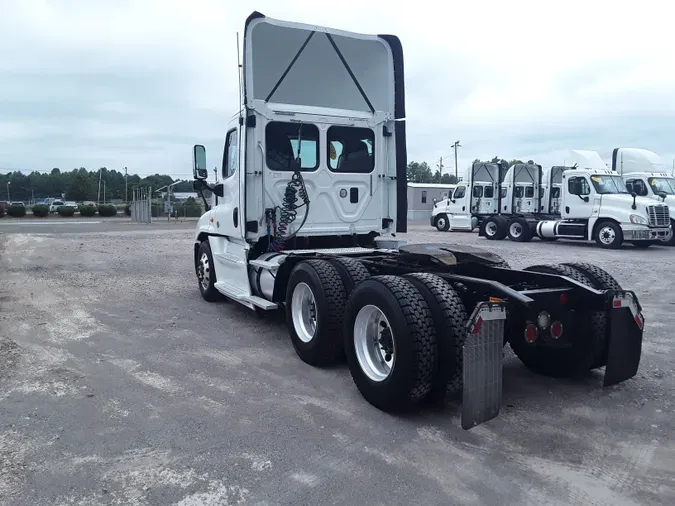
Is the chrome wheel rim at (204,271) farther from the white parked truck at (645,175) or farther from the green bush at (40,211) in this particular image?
the green bush at (40,211)

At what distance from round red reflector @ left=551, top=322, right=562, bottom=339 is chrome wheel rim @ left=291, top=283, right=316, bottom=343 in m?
2.42

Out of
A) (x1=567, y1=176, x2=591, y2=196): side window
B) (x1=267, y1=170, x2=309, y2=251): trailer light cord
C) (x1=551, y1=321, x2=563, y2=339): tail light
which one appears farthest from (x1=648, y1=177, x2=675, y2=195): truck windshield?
(x1=551, y1=321, x2=563, y2=339): tail light

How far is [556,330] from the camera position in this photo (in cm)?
452

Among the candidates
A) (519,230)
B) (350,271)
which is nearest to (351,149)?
(350,271)

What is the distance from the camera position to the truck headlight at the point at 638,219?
1930cm

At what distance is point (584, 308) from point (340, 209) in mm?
4047

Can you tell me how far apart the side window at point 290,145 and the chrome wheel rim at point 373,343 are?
3354mm

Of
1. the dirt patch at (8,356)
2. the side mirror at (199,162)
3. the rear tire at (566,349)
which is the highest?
the side mirror at (199,162)

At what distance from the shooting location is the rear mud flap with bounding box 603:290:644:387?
4426 millimetres

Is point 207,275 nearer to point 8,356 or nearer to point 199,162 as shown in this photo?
point 199,162

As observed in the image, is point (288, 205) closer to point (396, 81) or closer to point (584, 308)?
point (396, 81)

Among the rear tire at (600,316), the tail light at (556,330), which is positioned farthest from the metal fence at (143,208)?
the tail light at (556,330)

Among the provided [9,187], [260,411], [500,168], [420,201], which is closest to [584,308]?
[260,411]

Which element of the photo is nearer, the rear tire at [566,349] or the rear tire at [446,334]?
the rear tire at [446,334]
